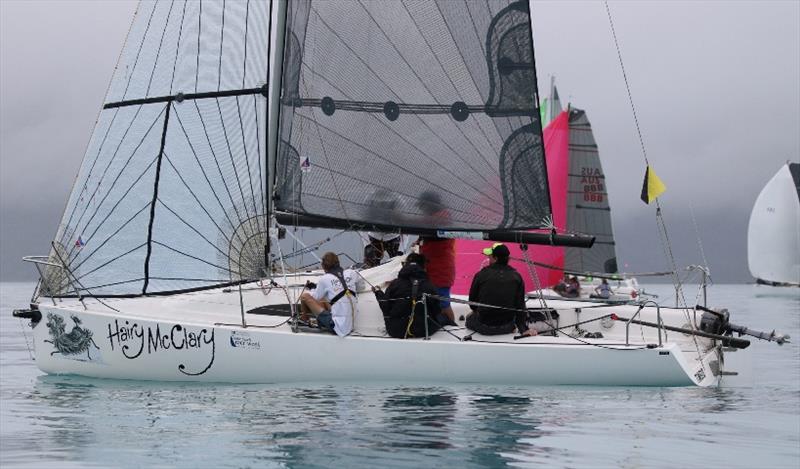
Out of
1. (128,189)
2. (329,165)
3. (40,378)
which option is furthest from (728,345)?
(40,378)

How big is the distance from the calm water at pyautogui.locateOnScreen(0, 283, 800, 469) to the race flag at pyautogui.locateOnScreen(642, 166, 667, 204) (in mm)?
2530

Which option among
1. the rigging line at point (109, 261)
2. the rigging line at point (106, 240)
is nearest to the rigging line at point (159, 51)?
the rigging line at point (106, 240)

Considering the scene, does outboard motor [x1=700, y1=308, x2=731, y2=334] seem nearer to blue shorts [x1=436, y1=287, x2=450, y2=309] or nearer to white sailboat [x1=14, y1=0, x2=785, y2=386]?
white sailboat [x1=14, y1=0, x2=785, y2=386]

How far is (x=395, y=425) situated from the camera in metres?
9.53

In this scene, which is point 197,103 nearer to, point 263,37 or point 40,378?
point 263,37

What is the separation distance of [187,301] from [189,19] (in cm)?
359

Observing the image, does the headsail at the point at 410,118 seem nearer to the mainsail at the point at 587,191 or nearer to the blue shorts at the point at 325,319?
the blue shorts at the point at 325,319

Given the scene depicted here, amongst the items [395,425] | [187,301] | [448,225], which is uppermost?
[448,225]

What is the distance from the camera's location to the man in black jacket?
12359 millimetres

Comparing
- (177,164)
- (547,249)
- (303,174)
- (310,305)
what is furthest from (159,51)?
(547,249)

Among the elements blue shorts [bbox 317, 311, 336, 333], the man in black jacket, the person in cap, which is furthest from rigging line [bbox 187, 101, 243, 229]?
the person in cap

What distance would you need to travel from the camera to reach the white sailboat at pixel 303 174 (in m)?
13.4

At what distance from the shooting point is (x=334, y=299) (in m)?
12.4

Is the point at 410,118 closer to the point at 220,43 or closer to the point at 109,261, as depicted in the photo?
the point at 220,43
